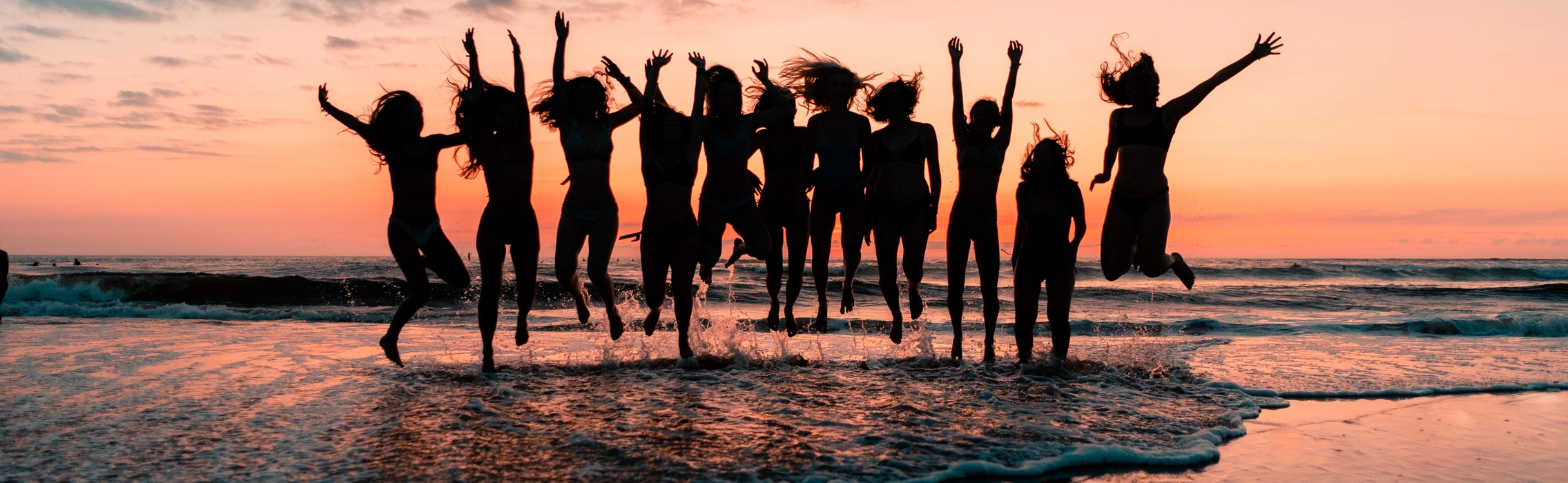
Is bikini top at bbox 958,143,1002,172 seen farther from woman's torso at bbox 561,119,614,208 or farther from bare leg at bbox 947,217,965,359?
woman's torso at bbox 561,119,614,208

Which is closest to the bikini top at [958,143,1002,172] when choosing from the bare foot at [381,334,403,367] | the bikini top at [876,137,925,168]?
the bikini top at [876,137,925,168]

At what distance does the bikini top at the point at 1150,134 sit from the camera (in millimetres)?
→ 8258

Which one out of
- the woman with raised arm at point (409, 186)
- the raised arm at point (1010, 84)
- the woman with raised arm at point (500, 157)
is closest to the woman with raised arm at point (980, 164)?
the raised arm at point (1010, 84)

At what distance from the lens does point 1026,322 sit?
888 centimetres

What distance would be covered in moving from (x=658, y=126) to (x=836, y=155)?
1885 mm

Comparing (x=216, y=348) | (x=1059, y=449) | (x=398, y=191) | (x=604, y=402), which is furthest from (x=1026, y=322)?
(x=216, y=348)

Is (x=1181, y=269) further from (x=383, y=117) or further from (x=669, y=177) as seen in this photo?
(x=383, y=117)

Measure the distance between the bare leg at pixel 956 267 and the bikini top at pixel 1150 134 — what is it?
67.6 inches

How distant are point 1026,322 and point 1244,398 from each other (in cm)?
201

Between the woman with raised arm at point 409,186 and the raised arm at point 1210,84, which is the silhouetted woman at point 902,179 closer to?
the raised arm at point 1210,84

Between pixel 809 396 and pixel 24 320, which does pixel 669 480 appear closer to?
pixel 809 396

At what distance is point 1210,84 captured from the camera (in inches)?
318

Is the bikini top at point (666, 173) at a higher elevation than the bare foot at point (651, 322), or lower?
higher

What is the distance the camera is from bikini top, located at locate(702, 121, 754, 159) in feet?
28.3
